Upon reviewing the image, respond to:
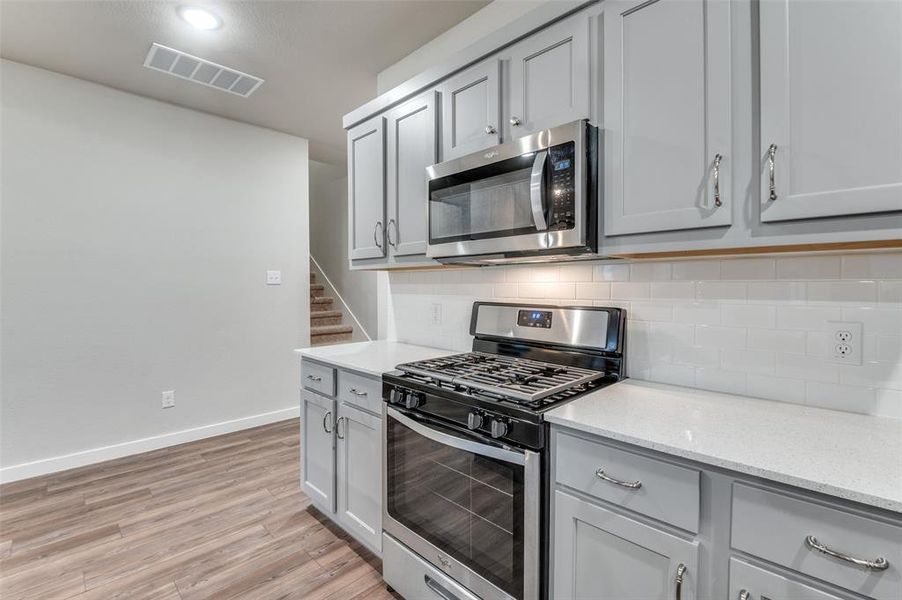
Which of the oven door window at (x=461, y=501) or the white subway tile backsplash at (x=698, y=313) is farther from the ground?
the white subway tile backsplash at (x=698, y=313)

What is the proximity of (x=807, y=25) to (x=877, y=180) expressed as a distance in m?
0.43

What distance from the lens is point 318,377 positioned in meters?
2.24

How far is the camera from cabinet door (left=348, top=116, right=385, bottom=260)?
2.37 m

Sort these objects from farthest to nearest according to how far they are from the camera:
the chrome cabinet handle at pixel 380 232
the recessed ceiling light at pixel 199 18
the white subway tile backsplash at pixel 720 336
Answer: the chrome cabinet handle at pixel 380 232, the recessed ceiling light at pixel 199 18, the white subway tile backsplash at pixel 720 336

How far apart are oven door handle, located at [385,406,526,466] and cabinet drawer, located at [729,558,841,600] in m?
0.54

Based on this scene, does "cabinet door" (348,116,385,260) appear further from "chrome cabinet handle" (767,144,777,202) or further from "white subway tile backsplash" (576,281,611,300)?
"chrome cabinet handle" (767,144,777,202)

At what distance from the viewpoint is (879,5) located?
0.98 metres

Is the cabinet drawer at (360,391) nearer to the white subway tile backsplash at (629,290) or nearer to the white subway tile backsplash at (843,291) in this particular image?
the white subway tile backsplash at (629,290)

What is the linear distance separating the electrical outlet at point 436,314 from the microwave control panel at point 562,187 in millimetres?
1124

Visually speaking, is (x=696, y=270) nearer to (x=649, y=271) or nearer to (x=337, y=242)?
(x=649, y=271)

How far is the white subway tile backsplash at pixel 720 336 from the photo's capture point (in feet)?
4.63

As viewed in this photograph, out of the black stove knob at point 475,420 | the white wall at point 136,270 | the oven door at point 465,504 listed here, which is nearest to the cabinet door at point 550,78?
the black stove knob at point 475,420

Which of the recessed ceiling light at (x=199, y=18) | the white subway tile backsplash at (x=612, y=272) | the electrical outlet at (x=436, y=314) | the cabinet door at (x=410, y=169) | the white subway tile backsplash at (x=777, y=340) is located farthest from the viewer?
the electrical outlet at (x=436, y=314)

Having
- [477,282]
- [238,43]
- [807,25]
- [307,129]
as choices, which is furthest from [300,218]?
[807,25]
